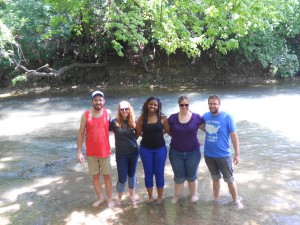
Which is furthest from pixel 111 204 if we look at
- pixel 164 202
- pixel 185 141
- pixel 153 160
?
pixel 185 141

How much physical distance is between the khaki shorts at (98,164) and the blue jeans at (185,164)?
0.90 metres

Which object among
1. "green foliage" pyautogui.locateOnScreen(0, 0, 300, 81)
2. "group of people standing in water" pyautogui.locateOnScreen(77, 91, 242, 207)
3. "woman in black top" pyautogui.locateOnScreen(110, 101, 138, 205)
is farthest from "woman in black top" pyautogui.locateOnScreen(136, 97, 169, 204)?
"green foliage" pyautogui.locateOnScreen(0, 0, 300, 81)

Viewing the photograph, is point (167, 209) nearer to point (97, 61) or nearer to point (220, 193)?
point (220, 193)

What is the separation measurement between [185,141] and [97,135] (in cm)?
118

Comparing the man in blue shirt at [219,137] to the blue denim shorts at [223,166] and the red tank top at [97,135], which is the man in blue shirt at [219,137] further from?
the red tank top at [97,135]

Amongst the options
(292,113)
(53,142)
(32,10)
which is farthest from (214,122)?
(32,10)

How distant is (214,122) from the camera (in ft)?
14.1

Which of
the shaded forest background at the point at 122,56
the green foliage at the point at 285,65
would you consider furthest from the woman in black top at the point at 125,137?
the green foliage at the point at 285,65

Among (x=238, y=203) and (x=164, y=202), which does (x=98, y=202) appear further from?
(x=238, y=203)

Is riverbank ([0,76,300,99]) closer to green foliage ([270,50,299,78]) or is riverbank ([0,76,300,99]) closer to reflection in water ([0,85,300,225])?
green foliage ([270,50,299,78])

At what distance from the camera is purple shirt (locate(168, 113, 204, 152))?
4320 mm

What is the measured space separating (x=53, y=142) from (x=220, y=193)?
4802mm

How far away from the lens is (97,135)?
4363 mm

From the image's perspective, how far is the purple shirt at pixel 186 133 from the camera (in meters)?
4.32
